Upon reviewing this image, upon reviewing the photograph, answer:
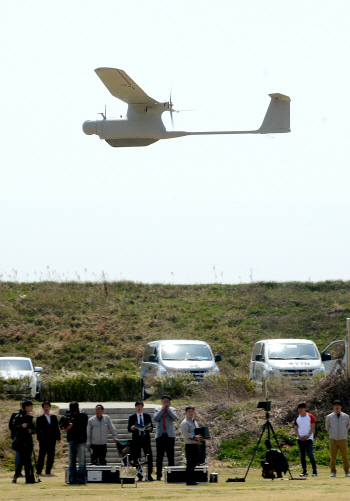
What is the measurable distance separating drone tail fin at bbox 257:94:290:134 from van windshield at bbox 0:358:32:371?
13.7m

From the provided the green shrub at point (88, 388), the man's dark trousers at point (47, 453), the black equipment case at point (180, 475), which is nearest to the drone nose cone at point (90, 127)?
the black equipment case at point (180, 475)

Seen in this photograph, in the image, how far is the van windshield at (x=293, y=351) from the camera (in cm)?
2450

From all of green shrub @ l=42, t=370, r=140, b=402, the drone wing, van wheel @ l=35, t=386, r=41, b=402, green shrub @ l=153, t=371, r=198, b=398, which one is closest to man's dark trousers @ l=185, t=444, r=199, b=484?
the drone wing

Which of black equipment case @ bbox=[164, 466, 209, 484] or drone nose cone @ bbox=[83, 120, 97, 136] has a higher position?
drone nose cone @ bbox=[83, 120, 97, 136]

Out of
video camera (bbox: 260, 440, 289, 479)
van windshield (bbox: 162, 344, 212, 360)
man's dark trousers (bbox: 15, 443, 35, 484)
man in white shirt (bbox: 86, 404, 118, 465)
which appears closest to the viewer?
man's dark trousers (bbox: 15, 443, 35, 484)

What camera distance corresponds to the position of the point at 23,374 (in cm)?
2425

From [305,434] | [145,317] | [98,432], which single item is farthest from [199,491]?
[145,317]

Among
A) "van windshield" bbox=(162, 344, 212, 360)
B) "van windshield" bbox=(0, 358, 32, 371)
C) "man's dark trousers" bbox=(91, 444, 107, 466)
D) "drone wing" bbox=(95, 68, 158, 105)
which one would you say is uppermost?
"drone wing" bbox=(95, 68, 158, 105)

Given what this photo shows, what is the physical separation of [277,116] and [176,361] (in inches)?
448

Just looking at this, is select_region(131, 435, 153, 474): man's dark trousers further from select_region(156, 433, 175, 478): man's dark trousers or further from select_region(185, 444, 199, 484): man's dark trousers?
select_region(185, 444, 199, 484): man's dark trousers

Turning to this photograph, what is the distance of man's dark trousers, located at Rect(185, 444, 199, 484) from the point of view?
14477 mm

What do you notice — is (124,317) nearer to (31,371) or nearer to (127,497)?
(31,371)

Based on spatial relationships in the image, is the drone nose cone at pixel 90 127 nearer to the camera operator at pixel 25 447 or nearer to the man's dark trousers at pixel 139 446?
the camera operator at pixel 25 447

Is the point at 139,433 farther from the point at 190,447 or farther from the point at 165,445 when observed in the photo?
the point at 190,447
